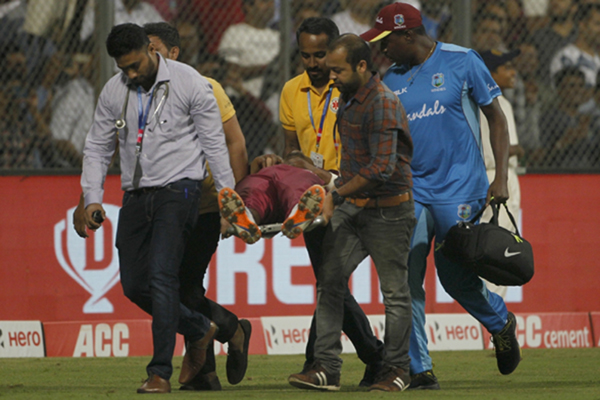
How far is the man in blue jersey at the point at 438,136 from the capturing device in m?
6.20

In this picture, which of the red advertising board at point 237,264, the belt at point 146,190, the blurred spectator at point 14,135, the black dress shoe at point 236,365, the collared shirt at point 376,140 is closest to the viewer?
the collared shirt at point 376,140

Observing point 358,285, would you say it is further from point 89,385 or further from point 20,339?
point 89,385

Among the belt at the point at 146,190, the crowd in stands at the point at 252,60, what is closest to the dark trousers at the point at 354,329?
the belt at the point at 146,190

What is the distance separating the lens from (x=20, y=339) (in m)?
9.11

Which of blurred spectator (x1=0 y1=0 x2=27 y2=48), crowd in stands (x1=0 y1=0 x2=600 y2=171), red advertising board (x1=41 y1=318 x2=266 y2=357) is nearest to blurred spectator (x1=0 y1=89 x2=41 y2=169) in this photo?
→ crowd in stands (x1=0 y1=0 x2=600 y2=171)

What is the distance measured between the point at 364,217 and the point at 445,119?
906 millimetres

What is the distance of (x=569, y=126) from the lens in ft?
34.6

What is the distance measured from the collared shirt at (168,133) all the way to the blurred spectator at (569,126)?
17.8 ft

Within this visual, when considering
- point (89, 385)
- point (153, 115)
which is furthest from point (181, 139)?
point (89, 385)

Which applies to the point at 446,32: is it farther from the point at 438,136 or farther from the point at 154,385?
the point at 154,385

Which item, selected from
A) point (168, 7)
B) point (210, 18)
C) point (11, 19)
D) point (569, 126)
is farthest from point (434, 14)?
point (11, 19)

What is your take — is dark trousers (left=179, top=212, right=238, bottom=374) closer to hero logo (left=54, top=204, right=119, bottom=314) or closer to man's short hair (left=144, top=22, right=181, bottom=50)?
man's short hair (left=144, top=22, right=181, bottom=50)

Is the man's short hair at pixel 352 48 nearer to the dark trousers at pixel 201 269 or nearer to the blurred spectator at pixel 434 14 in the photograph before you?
the dark trousers at pixel 201 269

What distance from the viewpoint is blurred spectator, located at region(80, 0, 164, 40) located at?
9836mm
